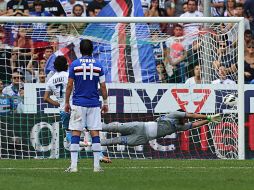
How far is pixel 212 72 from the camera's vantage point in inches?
880

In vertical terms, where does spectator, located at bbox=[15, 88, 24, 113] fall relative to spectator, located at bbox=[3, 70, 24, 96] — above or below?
below

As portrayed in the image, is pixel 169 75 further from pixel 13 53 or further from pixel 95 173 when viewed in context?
pixel 95 173

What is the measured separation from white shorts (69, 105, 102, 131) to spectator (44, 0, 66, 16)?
10.4 metres

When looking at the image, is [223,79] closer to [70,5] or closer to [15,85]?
[15,85]

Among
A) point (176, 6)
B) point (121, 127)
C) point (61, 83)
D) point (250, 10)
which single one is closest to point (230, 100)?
point (121, 127)

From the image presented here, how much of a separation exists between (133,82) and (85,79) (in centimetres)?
587

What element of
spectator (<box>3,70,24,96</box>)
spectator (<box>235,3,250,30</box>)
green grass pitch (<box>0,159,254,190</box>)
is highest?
spectator (<box>235,3,250,30</box>)

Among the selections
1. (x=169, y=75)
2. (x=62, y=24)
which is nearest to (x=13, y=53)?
(x=62, y=24)

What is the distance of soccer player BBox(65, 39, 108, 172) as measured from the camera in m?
16.5

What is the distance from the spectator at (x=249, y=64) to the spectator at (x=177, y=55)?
1.95 metres

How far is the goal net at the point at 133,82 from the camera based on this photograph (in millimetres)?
22094

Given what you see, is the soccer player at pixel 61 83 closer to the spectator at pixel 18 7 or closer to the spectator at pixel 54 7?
the spectator at pixel 18 7

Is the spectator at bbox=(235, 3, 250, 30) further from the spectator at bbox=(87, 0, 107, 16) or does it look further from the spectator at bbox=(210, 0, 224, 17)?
the spectator at bbox=(87, 0, 107, 16)

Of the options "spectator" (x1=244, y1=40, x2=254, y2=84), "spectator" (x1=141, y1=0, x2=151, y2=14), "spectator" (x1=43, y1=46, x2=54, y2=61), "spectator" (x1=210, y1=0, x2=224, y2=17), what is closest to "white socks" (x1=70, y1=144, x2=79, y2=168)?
"spectator" (x1=43, y1=46, x2=54, y2=61)
